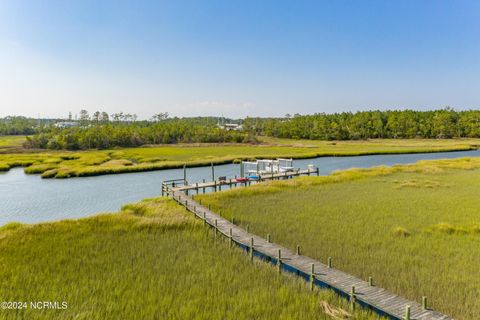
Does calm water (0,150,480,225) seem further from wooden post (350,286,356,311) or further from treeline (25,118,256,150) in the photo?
treeline (25,118,256,150)

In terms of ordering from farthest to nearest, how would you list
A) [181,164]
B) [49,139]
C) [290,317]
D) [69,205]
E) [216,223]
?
[49,139]
[181,164]
[69,205]
[216,223]
[290,317]

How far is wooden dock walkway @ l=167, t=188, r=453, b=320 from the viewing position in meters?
12.6

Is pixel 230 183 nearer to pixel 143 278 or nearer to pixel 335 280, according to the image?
pixel 143 278

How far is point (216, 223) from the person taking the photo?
919 inches

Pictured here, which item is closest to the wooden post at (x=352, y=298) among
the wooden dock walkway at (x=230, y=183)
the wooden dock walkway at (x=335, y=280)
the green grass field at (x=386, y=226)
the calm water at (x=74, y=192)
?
the wooden dock walkway at (x=335, y=280)

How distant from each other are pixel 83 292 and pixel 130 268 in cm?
281

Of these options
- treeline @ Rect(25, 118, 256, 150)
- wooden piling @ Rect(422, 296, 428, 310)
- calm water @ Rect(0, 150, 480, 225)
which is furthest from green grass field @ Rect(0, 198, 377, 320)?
treeline @ Rect(25, 118, 256, 150)

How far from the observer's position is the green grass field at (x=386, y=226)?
1530cm

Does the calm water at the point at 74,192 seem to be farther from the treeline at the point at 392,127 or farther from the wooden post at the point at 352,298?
the treeline at the point at 392,127

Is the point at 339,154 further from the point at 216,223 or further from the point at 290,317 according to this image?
the point at 290,317

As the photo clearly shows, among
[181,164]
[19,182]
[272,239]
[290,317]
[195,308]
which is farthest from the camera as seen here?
[181,164]

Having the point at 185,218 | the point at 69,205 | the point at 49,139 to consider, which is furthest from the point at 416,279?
the point at 49,139

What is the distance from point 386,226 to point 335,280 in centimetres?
1047

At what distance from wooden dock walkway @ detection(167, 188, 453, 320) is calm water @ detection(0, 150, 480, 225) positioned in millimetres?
17506
